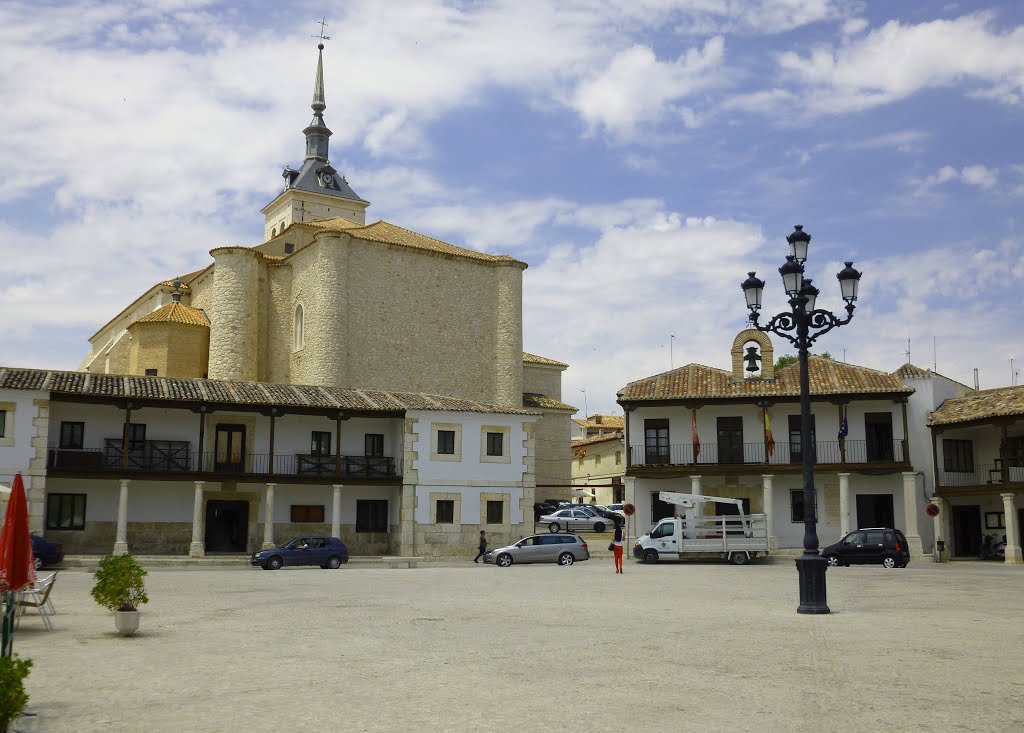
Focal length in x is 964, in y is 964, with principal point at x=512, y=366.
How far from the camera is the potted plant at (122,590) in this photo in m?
12.0

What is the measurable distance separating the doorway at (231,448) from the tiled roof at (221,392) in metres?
1.59

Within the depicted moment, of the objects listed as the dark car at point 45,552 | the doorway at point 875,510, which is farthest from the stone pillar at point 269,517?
the doorway at point 875,510

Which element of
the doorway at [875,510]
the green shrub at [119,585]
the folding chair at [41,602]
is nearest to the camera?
the green shrub at [119,585]

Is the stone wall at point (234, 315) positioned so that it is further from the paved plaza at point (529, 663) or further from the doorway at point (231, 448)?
the paved plaza at point (529, 663)

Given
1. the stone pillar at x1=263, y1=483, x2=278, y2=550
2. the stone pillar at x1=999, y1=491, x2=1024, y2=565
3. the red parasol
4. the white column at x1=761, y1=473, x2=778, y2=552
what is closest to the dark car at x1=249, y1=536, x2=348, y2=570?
the stone pillar at x1=263, y1=483, x2=278, y2=550

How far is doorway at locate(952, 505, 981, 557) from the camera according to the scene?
35688mm

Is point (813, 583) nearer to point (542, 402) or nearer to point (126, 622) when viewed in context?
point (126, 622)

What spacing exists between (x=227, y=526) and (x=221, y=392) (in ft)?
16.4

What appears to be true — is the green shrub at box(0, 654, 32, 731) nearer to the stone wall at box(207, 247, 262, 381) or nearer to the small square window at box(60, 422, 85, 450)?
the small square window at box(60, 422, 85, 450)

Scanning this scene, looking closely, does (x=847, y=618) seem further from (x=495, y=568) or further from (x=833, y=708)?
(x=495, y=568)

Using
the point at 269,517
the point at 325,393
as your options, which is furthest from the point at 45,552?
the point at 325,393

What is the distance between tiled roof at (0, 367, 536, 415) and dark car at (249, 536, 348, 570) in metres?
6.48

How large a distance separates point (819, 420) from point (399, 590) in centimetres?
2280

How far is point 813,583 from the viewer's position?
1480cm
